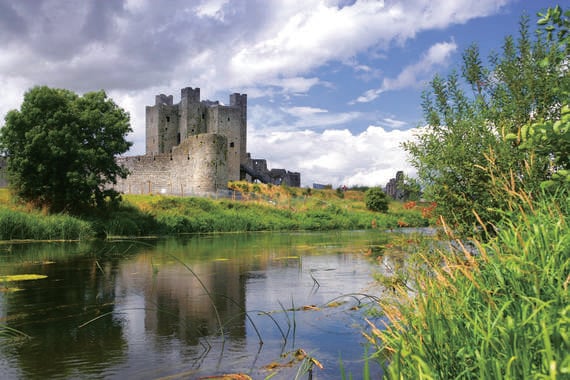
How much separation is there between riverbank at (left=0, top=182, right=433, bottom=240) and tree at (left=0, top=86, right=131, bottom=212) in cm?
110

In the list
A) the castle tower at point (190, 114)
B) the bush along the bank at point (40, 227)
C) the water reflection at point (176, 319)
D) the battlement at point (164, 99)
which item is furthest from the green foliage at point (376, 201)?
the battlement at point (164, 99)

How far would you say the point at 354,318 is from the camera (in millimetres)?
6531

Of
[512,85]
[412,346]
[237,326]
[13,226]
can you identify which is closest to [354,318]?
[237,326]

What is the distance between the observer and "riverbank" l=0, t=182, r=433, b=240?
2082 cm

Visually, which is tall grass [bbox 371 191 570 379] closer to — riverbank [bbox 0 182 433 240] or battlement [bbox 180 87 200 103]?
riverbank [bbox 0 182 433 240]

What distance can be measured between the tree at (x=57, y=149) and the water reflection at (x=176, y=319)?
11.5 m

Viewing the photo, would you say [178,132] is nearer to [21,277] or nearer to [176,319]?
[21,277]

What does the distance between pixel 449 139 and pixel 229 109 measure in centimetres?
5955

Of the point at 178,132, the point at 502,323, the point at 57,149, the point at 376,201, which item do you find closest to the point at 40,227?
the point at 57,149

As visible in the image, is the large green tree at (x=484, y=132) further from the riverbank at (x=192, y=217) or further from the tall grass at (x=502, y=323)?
the riverbank at (x=192, y=217)

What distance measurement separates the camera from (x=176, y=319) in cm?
669

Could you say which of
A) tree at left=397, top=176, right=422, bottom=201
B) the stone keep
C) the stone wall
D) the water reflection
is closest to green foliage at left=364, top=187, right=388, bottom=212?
the stone wall

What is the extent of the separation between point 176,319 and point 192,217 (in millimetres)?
22065

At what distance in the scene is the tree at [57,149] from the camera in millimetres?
23016
